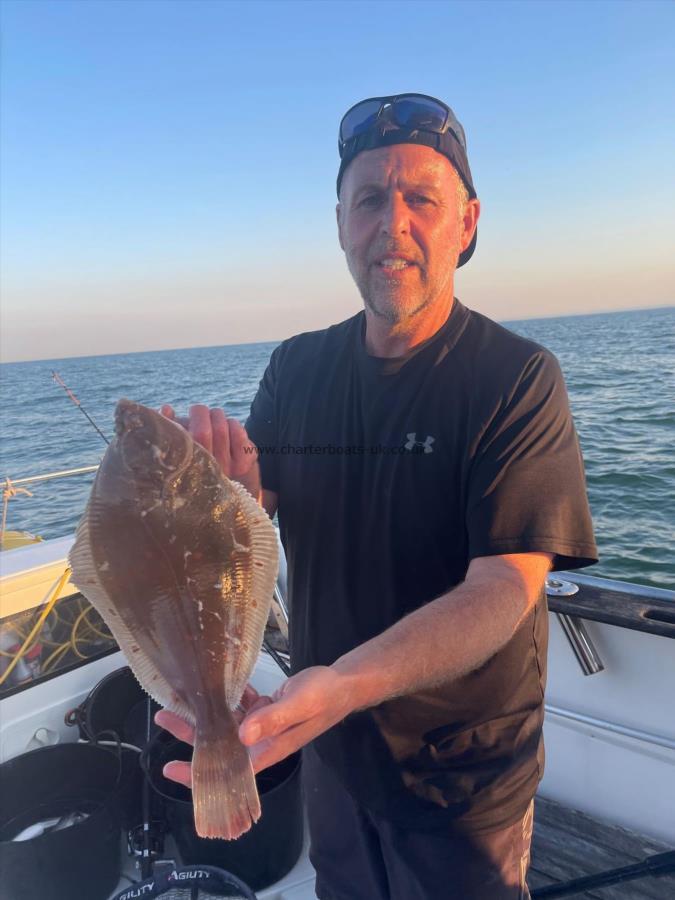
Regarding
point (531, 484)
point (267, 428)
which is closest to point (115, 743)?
point (267, 428)

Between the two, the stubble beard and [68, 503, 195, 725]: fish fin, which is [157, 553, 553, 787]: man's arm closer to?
[68, 503, 195, 725]: fish fin

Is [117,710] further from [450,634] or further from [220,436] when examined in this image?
[450,634]

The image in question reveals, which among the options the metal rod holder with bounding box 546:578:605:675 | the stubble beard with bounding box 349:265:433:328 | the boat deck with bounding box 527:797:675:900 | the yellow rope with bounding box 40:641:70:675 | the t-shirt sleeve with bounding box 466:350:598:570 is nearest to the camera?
the t-shirt sleeve with bounding box 466:350:598:570

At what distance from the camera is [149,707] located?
12.3 ft

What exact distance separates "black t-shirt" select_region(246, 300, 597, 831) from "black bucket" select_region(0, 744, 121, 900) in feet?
5.04

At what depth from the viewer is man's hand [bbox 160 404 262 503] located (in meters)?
1.96

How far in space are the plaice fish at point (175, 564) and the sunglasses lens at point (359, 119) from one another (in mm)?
1332

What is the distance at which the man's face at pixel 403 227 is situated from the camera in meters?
2.13

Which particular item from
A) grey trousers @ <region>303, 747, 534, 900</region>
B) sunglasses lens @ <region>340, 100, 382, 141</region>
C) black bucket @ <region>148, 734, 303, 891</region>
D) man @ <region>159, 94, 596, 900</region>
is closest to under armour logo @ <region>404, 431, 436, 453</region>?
man @ <region>159, 94, 596, 900</region>

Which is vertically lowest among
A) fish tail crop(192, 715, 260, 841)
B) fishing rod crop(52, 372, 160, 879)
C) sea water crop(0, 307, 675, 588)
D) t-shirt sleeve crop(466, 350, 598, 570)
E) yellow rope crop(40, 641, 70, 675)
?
sea water crop(0, 307, 675, 588)

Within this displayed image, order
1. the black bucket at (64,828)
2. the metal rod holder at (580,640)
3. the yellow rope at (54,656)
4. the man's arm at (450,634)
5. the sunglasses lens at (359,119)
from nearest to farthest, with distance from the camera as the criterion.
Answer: the man's arm at (450,634)
the sunglasses lens at (359,119)
the black bucket at (64,828)
the metal rod holder at (580,640)
the yellow rope at (54,656)

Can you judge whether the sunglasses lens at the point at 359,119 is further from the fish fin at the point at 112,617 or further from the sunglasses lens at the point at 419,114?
the fish fin at the point at 112,617

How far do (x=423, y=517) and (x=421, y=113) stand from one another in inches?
58.8

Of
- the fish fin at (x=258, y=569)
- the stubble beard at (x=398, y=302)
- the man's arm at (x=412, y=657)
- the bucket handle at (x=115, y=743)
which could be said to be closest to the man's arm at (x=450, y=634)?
the man's arm at (x=412, y=657)
